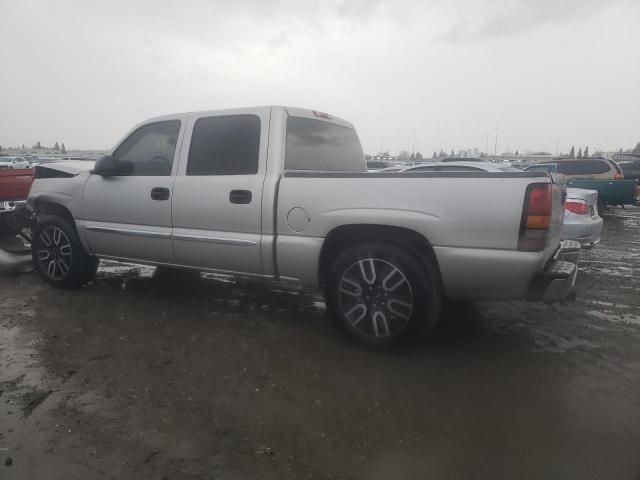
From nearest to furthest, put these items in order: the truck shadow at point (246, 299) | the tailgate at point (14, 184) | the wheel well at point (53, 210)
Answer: the truck shadow at point (246, 299)
the wheel well at point (53, 210)
the tailgate at point (14, 184)

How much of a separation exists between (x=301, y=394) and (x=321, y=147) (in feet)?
7.73

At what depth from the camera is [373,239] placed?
344cm

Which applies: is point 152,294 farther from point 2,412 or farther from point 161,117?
point 2,412

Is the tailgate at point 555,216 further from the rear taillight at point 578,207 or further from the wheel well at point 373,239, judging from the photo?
the rear taillight at point 578,207

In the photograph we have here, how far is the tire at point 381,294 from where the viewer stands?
3.27m

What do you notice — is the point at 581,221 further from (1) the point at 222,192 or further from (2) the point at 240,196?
(1) the point at 222,192

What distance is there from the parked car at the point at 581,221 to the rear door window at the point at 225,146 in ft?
14.9

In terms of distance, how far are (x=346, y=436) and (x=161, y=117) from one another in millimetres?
3536

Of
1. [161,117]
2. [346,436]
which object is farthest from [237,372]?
[161,117]

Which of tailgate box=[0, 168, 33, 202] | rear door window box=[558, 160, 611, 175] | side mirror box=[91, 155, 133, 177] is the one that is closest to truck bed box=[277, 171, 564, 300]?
side mirror box=[91, 155, 133, 177]

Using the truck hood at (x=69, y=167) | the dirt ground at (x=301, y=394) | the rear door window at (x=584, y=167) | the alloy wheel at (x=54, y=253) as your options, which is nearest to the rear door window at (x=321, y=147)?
the dirt ground at (x=301, y=394)

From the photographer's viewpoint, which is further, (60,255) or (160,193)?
(60,255)

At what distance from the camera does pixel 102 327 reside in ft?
12.9

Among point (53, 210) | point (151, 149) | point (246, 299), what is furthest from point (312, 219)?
point (53, 210)
